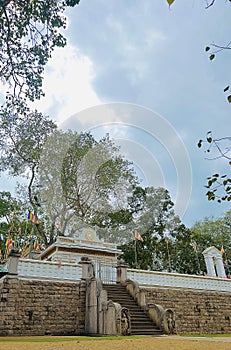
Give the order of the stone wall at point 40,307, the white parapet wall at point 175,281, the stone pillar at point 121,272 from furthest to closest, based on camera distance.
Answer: the white parapet wall at point 175,281, the stone pillar at point 121,272, the stone wall at point 40,307

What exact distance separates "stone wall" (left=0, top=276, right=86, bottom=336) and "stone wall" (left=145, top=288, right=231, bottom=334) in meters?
3.30

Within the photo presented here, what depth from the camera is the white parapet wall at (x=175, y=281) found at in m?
12.6

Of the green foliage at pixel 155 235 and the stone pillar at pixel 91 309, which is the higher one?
the green foliage at pixel 155 235

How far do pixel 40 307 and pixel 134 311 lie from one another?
3.35m

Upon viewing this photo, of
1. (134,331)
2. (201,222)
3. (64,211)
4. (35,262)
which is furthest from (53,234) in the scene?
(201,222)

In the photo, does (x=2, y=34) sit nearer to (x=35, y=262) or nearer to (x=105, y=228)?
(x=35, y=262)

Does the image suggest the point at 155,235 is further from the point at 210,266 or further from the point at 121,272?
the point at 121,272

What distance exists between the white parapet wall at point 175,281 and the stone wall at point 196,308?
0.23m

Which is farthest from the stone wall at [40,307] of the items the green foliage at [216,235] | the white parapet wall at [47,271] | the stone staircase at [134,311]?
the green foliage at [216,235]

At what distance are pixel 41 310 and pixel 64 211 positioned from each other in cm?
1223

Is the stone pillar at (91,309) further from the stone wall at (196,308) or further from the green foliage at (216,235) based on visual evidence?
the green foliage at (216,235)

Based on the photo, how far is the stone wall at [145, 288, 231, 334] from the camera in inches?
482

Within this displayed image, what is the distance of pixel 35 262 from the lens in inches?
413

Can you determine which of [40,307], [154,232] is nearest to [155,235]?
[154,232]
